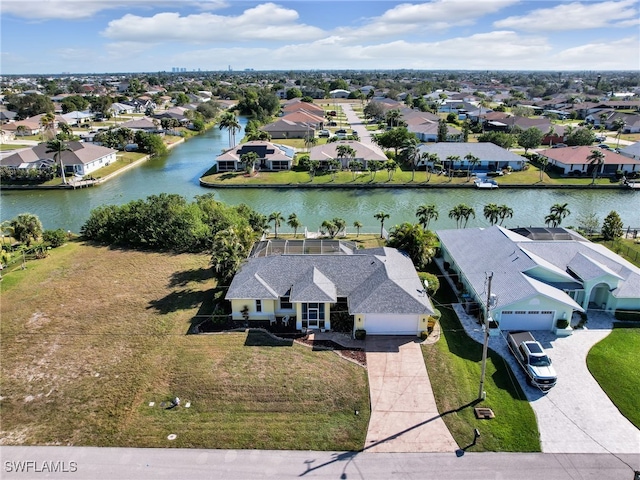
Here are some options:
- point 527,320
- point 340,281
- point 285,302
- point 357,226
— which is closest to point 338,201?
point 357,226

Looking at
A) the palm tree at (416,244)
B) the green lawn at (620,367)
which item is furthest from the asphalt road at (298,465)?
the palm tree at (416,244)

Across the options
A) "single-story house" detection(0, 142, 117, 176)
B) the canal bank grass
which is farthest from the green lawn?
"single-story house" detection(0, 142, 117, 176)

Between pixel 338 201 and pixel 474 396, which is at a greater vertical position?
pixel 338 201

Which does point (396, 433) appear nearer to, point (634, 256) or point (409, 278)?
point (409, 278)

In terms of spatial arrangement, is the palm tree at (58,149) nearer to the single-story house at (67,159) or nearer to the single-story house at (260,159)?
the single-story house at (67,159)

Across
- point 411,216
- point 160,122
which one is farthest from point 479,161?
point 160,122

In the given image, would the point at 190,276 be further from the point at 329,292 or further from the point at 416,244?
the point at 416,244

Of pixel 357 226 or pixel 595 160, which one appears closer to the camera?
pixel 357 226
